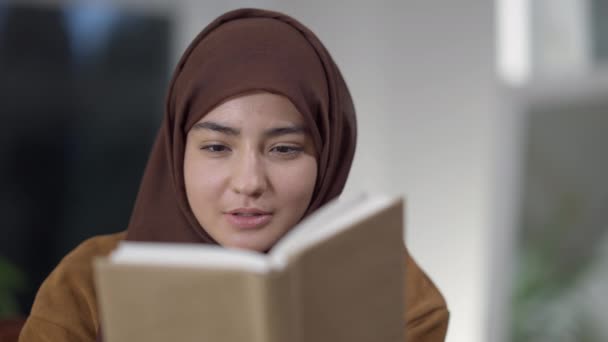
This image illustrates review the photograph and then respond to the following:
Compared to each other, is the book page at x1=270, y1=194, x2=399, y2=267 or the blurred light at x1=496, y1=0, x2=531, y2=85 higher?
the book page at x1=270, y1=194, x2=399, y2=267

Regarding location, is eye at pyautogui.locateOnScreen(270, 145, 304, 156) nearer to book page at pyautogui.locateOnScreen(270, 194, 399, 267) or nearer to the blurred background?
book page at pyautogui.locateOnScreen(270, 194, 399, 267)

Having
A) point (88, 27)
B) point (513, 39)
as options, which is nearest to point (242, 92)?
point (513, 39)

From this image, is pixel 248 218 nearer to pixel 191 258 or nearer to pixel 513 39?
pixel 191 258

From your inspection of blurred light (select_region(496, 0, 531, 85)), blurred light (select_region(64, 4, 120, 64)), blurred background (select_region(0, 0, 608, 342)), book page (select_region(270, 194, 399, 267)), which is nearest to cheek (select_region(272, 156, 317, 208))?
book page (select_region(270, 194, 399, 267))

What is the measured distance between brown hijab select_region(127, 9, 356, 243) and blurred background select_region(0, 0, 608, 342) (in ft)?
4.78

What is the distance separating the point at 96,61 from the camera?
11.6ft

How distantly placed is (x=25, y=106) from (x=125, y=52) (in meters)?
0.42

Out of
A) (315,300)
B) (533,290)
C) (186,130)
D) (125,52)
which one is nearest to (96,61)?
(125,52)

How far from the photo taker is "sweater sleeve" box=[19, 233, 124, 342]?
1.40 m

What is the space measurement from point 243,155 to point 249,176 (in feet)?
0.11

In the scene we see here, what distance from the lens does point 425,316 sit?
138 cm

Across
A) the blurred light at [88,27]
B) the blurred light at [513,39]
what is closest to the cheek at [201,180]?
the blurred light at [513,39]

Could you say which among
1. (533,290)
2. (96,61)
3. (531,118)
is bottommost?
(533,290)

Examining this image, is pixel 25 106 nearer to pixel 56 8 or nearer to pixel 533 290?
pixel 56 8
